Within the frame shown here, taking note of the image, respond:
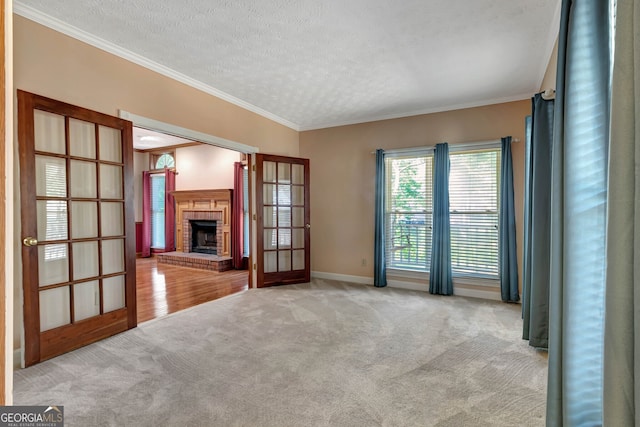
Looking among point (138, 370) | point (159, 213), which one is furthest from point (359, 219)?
point (159, 213)

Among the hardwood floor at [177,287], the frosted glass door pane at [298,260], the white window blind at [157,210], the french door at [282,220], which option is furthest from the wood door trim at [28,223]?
the white window blind at [157,210]

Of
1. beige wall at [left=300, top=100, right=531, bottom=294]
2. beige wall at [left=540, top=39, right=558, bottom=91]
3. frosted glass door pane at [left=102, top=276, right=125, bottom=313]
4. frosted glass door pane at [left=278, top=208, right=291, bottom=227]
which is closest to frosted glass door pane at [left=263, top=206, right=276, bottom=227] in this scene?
frosted glass door pane at [left=278, top=208, right=291, bottom=227]

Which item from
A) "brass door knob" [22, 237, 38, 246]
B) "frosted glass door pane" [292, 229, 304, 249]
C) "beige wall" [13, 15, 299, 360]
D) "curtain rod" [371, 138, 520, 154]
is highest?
"beige wall" [13, 15, 299, 360]

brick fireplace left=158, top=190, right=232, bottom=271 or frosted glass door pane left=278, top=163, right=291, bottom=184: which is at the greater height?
frosted glass door pane left=278, top=163, right=291, bottom=184

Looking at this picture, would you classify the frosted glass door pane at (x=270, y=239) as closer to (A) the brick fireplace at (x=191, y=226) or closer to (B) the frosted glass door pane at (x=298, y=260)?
(B) the frosted glass door pane at (x=298, y=260)

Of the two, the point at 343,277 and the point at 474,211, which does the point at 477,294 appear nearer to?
the point at 474,211

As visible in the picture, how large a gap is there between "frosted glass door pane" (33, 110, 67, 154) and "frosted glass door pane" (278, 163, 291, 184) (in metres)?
2.85

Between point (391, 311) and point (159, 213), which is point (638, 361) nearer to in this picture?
point (391, 311)

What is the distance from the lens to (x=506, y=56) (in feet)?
9.73

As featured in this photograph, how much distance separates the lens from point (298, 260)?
5152 mm

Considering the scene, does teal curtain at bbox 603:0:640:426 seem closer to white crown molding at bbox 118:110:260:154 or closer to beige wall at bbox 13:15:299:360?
beige wall at bbox 13:15:299:360

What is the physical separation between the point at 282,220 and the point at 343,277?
1.46m

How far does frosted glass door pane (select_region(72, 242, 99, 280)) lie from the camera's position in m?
2.67

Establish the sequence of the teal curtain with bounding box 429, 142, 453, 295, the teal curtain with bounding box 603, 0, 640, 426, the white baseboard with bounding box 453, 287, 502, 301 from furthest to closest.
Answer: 1. the teal curtain with bounding box 429, 142, 453, 295
2. the white baseboard with bounding box 453, 287, 502, 301
3. the teal curtain with bounding box 603, 0, 640, 426
